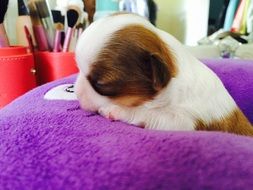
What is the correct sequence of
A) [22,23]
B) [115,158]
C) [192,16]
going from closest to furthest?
[115,158] < [22,23] < [192,16]

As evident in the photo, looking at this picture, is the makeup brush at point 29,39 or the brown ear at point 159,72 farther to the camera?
the makeup brush at point 29,39

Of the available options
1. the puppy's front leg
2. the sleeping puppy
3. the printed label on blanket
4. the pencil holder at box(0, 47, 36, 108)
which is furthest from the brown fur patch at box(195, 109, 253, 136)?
the pencil holder at box(0, 47, 36, 108)

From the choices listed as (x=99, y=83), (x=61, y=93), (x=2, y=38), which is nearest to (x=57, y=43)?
(x=2, y=38)

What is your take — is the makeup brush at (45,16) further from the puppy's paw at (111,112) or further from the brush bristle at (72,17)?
the puppy's paw at (111,112)

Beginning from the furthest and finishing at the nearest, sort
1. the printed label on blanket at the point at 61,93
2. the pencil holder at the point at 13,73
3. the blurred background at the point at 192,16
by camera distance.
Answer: the blurred background at the point at 192,16 < the pencil holder at the point at 13,73 < the printed label on blanket at the point at 61,93

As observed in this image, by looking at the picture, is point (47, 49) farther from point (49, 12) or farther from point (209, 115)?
point (209, 115)

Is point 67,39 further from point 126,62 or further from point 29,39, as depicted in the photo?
point 126,62

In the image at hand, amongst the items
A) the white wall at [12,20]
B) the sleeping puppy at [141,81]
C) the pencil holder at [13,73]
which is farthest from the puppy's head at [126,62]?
the white wall at [12,20]
